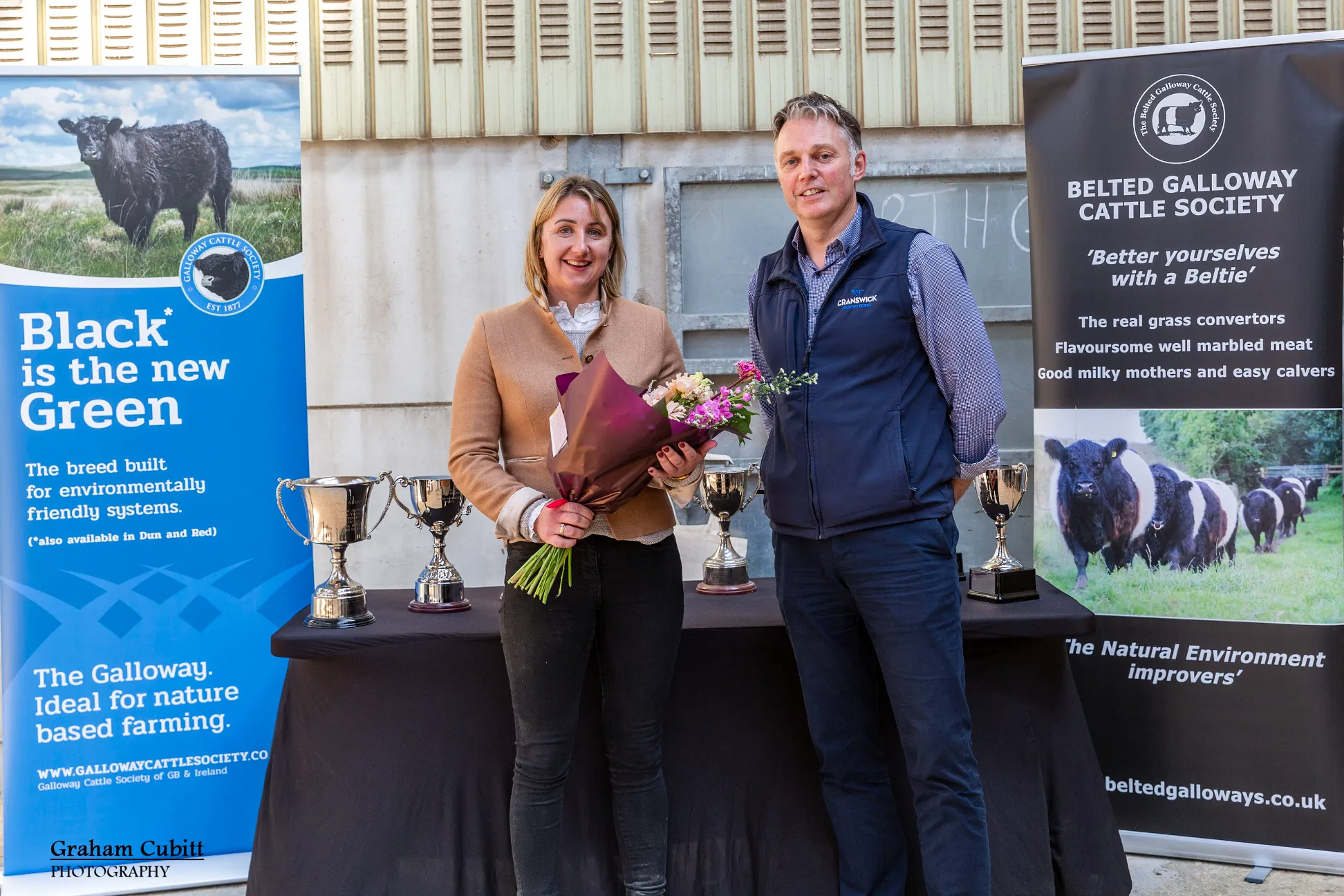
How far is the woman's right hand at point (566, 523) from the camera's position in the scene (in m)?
1.93

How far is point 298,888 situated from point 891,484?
157 cm

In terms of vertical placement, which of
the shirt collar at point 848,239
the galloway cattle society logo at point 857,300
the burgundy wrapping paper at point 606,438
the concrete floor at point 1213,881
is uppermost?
the shirt collar at point 848,239

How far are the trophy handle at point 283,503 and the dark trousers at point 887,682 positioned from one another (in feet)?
4.16

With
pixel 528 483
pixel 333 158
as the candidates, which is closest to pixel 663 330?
pixel 528 483

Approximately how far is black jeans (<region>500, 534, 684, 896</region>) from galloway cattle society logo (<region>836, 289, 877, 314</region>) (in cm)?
58

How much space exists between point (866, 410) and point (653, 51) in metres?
2.02

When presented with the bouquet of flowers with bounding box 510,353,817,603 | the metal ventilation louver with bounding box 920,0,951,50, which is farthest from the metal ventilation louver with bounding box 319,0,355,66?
the bouquet of flowers with bounding box 510,353,817,603

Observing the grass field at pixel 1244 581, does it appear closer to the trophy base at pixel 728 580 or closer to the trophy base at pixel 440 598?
the trophy base at pixel 728 580

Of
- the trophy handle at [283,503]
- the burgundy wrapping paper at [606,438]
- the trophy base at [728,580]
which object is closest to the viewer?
the burgundy wrapping paper at [606,438]

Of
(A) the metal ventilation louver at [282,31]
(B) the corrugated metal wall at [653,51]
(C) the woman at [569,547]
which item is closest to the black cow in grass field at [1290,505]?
(B) the corrugated metal wall at [653,51]

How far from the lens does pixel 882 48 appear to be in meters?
3.54

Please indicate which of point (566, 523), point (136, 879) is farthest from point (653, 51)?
point (136, 879)

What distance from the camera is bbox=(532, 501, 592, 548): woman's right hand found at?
193cm

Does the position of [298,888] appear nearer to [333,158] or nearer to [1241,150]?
[333,158]
